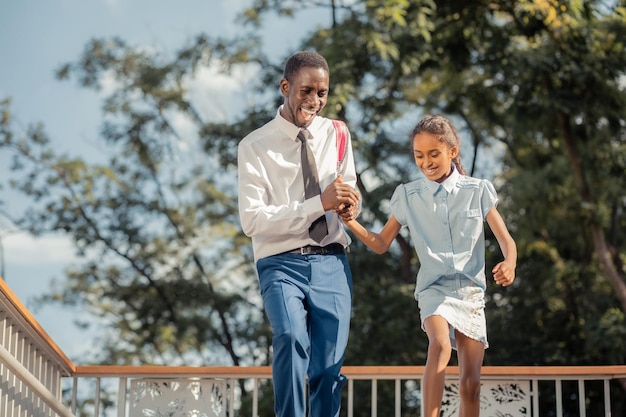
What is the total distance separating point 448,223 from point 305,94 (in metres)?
0.65

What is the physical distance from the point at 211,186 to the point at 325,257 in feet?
35.8

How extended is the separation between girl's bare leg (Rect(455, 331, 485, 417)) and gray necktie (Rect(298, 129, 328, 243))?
0.57m

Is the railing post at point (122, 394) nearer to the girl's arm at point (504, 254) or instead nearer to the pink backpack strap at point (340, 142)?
the pink backpack strap at point (340, 142)

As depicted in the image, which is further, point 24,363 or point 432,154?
point 24,363

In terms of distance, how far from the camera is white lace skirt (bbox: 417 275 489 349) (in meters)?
2.92

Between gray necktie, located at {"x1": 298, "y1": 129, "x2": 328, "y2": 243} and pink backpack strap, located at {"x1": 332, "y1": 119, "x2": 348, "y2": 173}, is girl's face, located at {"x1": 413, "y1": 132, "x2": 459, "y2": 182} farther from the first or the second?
gray necktie, located at {"x1": 298, "y1": 129, "x2": 328, "y2": 243}

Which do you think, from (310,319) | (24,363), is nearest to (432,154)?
(310,319)

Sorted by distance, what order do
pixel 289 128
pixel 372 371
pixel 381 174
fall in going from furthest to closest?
pixel 381 174 < pixel 372 371 < pixel 289 128

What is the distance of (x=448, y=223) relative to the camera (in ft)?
9.96

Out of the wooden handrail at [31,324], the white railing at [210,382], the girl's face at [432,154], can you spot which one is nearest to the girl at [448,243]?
the girl's face at [432,154]

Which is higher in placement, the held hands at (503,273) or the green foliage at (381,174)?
the green foliage at (381,174)

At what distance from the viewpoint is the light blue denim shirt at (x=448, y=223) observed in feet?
9.82

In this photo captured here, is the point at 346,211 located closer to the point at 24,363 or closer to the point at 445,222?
the point at 445,222

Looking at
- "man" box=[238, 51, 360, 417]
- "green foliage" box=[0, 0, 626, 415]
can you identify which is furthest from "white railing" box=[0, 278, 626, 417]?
"green foliage" box=[0, 0, 626, 415]
